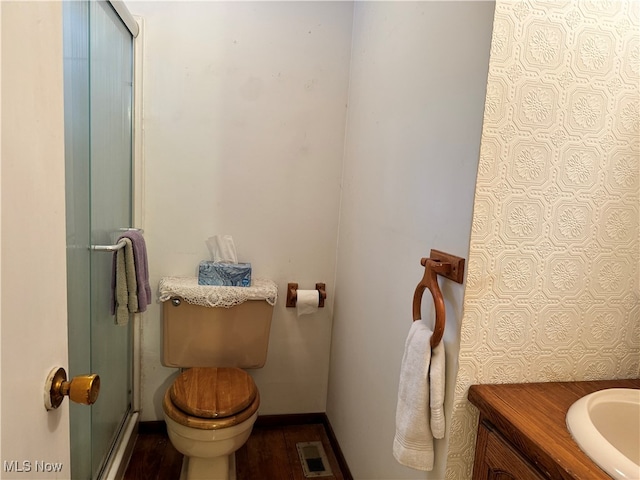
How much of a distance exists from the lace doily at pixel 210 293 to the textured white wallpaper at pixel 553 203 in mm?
991

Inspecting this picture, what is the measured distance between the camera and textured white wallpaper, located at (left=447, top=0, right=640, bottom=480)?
89 cm

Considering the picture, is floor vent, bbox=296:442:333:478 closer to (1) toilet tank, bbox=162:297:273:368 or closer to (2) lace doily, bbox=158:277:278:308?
(1) toilet tank, bbox=162:297:273:368

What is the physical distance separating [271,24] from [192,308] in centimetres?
129

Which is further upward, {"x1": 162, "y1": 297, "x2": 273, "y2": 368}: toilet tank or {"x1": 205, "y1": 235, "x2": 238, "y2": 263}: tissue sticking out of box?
{"x1": 205, "y1": 235, "x2": 238, "y2": 263}: tissue sticking out of box

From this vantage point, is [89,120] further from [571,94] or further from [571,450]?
[571,450]

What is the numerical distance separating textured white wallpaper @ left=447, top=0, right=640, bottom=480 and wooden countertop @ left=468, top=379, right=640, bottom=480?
0.03 m

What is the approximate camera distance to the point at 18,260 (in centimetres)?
49

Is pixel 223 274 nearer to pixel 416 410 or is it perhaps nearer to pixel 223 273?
pixel 223 273

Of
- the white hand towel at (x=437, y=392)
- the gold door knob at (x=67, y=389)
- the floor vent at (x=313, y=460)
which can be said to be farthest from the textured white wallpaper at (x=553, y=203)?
the floor vent at (x=313, y=460)

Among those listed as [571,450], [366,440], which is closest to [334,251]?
[366,440]

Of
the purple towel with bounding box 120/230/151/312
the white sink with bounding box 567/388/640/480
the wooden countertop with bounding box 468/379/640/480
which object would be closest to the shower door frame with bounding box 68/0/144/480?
the purple towel with bounding box 120/230/151/312

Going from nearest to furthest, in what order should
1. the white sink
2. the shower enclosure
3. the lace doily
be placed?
the white sink → the shower enclosure → the lace doily

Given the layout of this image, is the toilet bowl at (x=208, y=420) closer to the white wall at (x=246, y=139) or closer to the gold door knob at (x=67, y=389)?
the white wall at (x=246, y=139)

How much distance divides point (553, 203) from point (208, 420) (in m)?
1.28
